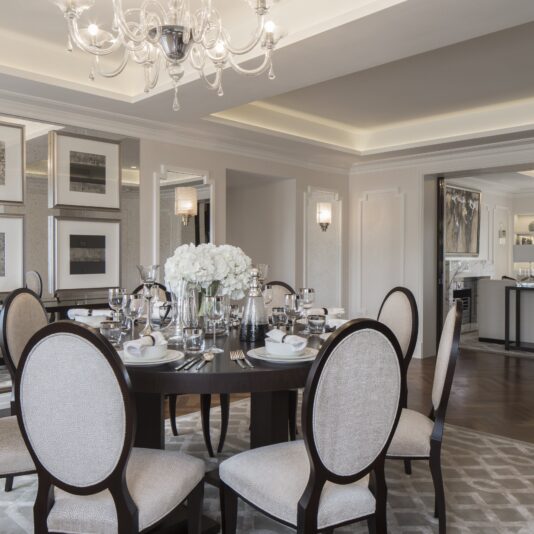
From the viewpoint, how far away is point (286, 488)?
1.67 metres

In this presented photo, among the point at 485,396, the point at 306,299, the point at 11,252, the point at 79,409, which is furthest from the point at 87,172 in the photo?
the point at 485,396

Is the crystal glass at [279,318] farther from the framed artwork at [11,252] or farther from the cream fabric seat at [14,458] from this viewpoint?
the framed artwork at [11,252]

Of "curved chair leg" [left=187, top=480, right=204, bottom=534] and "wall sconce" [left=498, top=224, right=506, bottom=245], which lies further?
"wall sconce" [left=498, top=224, right=506, bottom=245]

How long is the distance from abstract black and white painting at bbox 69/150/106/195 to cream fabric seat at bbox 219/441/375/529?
3163 millimetres

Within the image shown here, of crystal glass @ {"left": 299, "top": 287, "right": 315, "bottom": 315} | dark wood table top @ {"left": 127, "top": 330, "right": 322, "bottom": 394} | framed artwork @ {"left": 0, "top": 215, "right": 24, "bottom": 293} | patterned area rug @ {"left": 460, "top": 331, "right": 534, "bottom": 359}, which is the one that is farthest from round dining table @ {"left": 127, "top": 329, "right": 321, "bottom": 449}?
patterned area rug @ {"left": 460, "top": 331, "right": 534, "bottom": 359}

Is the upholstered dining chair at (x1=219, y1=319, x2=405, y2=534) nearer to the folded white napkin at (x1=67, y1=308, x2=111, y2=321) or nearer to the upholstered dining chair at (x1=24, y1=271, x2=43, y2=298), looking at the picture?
the folded white napkin at (x1=67, y1=308, x2=111, y2=321)

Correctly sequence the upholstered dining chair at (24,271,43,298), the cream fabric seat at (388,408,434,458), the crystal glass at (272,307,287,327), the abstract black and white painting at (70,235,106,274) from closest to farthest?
the cream fabric seat at (388,408,434,458)
the crystal glass at (272,307,287,327)
the upholstered dining chair at (24,271,43,298)
the abstract black and white painting at (70,235,106,274)

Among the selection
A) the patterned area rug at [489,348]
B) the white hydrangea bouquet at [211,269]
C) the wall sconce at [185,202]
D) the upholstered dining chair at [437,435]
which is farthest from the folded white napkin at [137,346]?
the patterned area rug at [489,348]

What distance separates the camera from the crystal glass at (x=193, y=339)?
223 cm

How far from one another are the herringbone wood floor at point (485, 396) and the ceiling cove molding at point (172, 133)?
239 cm

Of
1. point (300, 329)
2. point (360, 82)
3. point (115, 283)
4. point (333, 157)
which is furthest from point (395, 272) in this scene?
point (300, 329)

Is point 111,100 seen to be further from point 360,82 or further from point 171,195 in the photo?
point 360,82

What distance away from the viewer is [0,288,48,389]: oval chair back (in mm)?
2389

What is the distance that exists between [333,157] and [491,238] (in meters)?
5.04
